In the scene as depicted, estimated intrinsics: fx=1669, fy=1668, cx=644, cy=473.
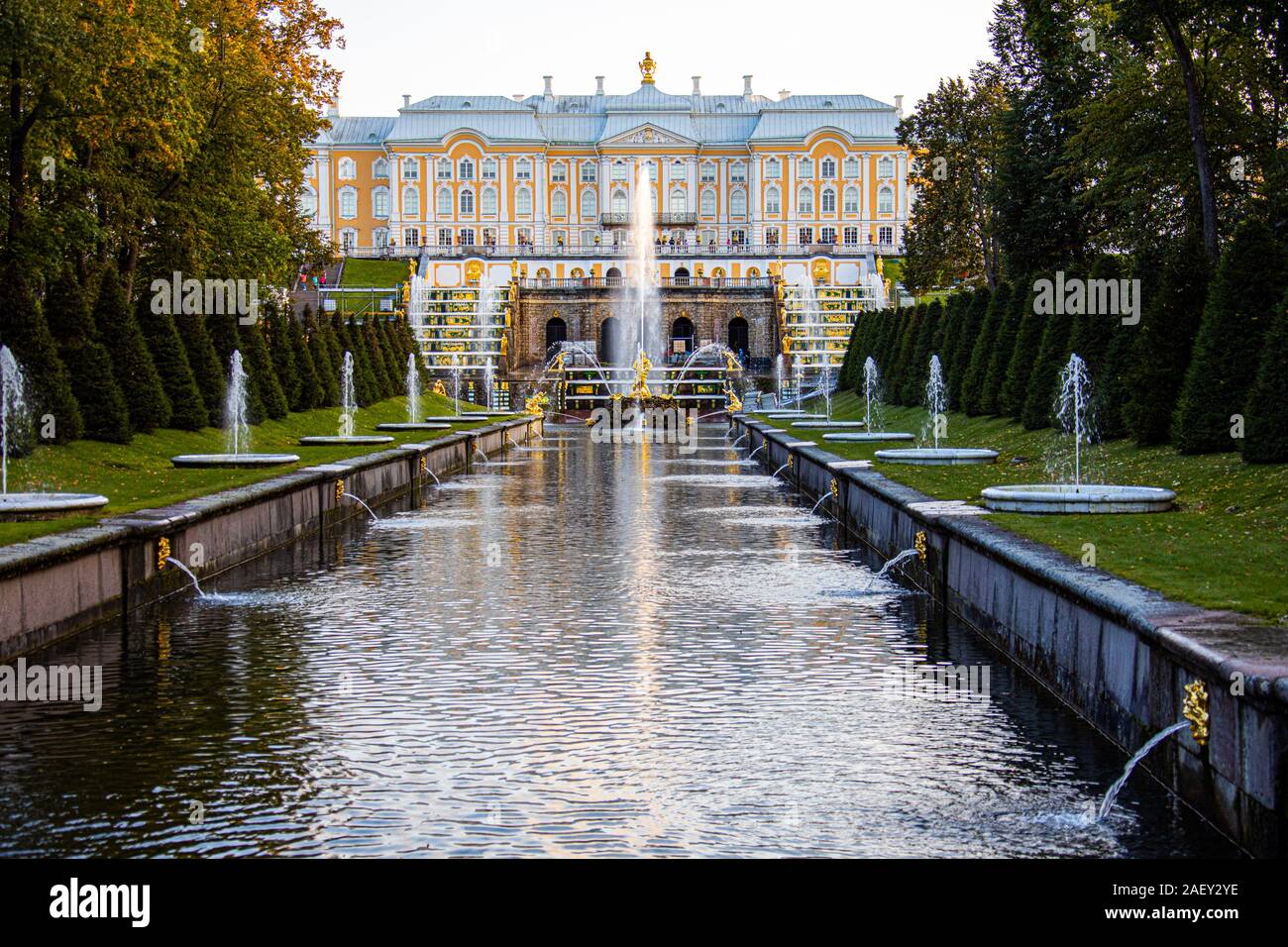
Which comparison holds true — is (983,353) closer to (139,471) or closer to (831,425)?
(831,425)

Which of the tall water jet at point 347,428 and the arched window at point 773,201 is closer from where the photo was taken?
the tall water jet at point 347,428

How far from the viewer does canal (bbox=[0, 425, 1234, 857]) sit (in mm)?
6727

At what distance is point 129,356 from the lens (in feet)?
82.9

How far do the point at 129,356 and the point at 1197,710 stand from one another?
21124 millimetres

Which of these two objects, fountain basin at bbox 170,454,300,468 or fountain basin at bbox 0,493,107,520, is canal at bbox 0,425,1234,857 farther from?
fountain basin at bbox 170,454,300,468

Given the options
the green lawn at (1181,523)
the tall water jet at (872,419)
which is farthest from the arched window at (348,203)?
the green lawn at (1181,523)

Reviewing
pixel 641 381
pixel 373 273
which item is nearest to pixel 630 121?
pixel 373 273

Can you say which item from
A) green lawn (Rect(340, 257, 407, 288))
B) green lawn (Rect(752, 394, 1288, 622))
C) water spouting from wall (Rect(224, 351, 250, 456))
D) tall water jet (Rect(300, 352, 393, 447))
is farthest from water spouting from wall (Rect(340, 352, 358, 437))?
green lawn (Rect(340, 257, 407, 288))

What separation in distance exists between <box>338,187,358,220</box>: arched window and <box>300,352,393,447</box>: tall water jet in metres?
78.5

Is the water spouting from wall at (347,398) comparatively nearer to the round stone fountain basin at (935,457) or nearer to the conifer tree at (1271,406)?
the round stone fountain basin at (935,457)

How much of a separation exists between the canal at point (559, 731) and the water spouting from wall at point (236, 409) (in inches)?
488

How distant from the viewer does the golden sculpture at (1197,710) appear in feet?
22.6
